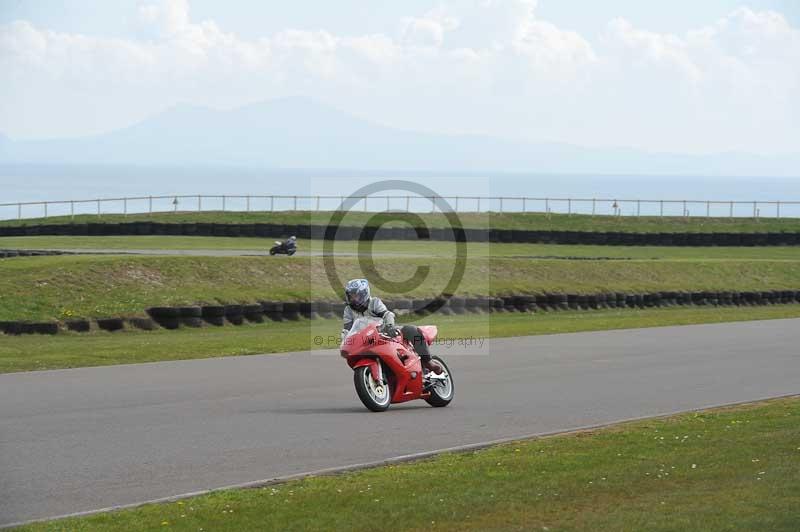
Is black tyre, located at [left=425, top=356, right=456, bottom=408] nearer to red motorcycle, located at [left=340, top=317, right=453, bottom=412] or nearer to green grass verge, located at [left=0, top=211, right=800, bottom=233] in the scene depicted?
red motorcycle, located at [left=340, top=317, right=453, bottom=412]

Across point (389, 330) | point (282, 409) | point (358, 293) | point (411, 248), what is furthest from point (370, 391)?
point (411, 248)

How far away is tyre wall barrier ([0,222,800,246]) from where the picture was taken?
51.7 m

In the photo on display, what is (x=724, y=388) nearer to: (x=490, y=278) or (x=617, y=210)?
(x=490, y=278)

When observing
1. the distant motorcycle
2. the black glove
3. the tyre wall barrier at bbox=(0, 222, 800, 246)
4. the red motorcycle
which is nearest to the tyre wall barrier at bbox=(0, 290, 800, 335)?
the distant motorcycle

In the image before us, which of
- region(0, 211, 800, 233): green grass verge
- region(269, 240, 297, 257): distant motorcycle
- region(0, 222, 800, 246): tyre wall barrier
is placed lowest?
region(269, 240, 297, 257): distant motorcycle

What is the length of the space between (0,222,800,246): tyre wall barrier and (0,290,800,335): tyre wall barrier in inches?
646

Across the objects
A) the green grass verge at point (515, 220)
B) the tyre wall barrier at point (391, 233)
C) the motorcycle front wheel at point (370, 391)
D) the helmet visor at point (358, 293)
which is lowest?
the motorcycle front wheel at point (370, 391)

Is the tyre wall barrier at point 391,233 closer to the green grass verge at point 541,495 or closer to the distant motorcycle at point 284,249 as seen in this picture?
the distant motorcycle at point 284,249

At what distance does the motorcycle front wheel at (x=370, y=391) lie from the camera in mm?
13352

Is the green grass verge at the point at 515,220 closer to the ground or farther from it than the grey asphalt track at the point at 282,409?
farther from it

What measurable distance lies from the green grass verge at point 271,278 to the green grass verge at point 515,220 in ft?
58.4

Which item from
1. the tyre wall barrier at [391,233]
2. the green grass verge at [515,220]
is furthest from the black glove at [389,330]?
the green grass verge at [515,220]

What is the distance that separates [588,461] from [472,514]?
95.7 inches

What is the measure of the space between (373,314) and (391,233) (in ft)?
130
